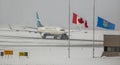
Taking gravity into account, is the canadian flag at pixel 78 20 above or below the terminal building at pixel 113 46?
above

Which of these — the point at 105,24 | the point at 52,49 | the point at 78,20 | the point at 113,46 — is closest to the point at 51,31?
the point at 52,49

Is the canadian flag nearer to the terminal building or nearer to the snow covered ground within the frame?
the snow covered ground

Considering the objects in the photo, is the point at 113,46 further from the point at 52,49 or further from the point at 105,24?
the point at 52,49

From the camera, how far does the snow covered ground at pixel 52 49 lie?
9.35 feet

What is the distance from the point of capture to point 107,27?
9.39ft

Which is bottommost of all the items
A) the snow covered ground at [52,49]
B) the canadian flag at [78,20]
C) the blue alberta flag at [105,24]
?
the snow covered ground at [52,49]

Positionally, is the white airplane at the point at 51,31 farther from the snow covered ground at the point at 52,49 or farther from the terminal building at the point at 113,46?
the terminal building at the point at 113,46

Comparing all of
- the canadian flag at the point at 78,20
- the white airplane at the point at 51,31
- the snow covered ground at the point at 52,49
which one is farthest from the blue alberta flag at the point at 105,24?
the white airplane at the point at 51,31

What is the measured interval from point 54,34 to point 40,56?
0.35 m

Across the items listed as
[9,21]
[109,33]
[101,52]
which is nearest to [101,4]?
[109,33]

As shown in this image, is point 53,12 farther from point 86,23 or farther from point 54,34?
point 86,23

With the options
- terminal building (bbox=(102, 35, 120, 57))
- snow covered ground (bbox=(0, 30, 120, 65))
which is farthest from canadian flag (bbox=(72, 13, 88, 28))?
terminal building (bbox=(102, 35, 120, 57))

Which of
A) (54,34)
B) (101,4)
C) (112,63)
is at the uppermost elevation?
(101,4)

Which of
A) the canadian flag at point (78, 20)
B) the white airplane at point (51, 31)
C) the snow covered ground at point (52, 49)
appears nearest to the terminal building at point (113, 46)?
the snow covered ground at point (52, 49)
